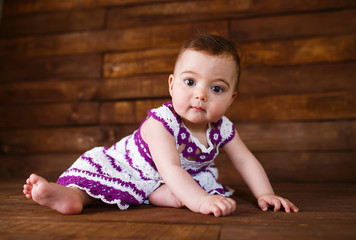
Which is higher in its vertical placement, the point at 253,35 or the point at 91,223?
the point at 253,35

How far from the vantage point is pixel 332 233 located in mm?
661

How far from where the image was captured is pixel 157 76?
1.95 meters

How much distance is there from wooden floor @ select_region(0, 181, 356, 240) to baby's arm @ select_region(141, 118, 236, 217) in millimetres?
26

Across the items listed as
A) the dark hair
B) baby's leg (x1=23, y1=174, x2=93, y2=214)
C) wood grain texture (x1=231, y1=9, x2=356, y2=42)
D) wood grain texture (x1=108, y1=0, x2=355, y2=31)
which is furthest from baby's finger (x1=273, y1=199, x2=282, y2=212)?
wood grain texture (x1=108, y1=0, x2=355, y2=31)

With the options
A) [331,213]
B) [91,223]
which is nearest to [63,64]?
[91,223]

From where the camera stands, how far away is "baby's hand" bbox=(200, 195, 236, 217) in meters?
0.80

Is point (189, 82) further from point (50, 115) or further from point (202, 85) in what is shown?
point (50, 115)

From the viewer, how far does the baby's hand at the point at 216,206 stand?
797 millimetres

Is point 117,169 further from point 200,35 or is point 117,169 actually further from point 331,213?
point 331,213

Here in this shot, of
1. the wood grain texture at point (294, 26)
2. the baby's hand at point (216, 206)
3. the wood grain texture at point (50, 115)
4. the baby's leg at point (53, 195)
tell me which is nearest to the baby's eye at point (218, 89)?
the baby's hand at point (216, 206)

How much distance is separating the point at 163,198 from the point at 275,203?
1.07 feet

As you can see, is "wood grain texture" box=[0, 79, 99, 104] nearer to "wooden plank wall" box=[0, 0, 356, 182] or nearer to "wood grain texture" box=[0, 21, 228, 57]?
"wooden plank wall" box=[0, 0, 356, 182]

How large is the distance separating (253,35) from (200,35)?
96cm

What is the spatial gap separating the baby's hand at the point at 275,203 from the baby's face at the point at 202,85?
0.90 feet
